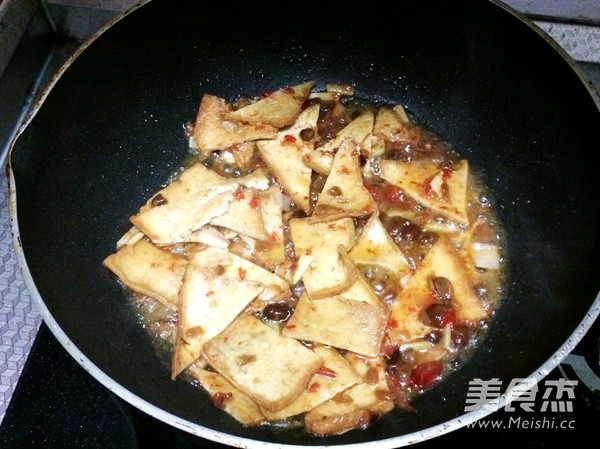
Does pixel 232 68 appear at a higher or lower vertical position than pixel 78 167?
higher

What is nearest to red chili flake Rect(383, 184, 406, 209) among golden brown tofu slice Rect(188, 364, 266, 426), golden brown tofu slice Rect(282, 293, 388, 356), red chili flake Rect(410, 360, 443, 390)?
golden brown tofu slice Rect(282, 293, 388, 356)

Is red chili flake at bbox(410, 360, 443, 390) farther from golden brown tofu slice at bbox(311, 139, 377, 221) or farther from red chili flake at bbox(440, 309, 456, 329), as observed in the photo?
golden brown tofu slice at bbox(311, 139, 377, 221)

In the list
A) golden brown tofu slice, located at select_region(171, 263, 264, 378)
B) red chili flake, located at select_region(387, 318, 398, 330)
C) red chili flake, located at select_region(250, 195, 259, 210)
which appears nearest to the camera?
golden brown tofu slice, located at select_region(171, 263, 264, 378)

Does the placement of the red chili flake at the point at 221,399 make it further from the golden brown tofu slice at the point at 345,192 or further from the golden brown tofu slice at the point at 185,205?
the golden brown tofu slice at the point at 345,192

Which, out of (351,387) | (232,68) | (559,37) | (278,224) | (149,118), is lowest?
(351,387)

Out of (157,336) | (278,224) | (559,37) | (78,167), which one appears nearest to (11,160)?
(78,167)

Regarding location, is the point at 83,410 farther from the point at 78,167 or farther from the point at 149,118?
the point at 149,118

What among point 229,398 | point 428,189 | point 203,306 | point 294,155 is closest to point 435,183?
point 428,189
